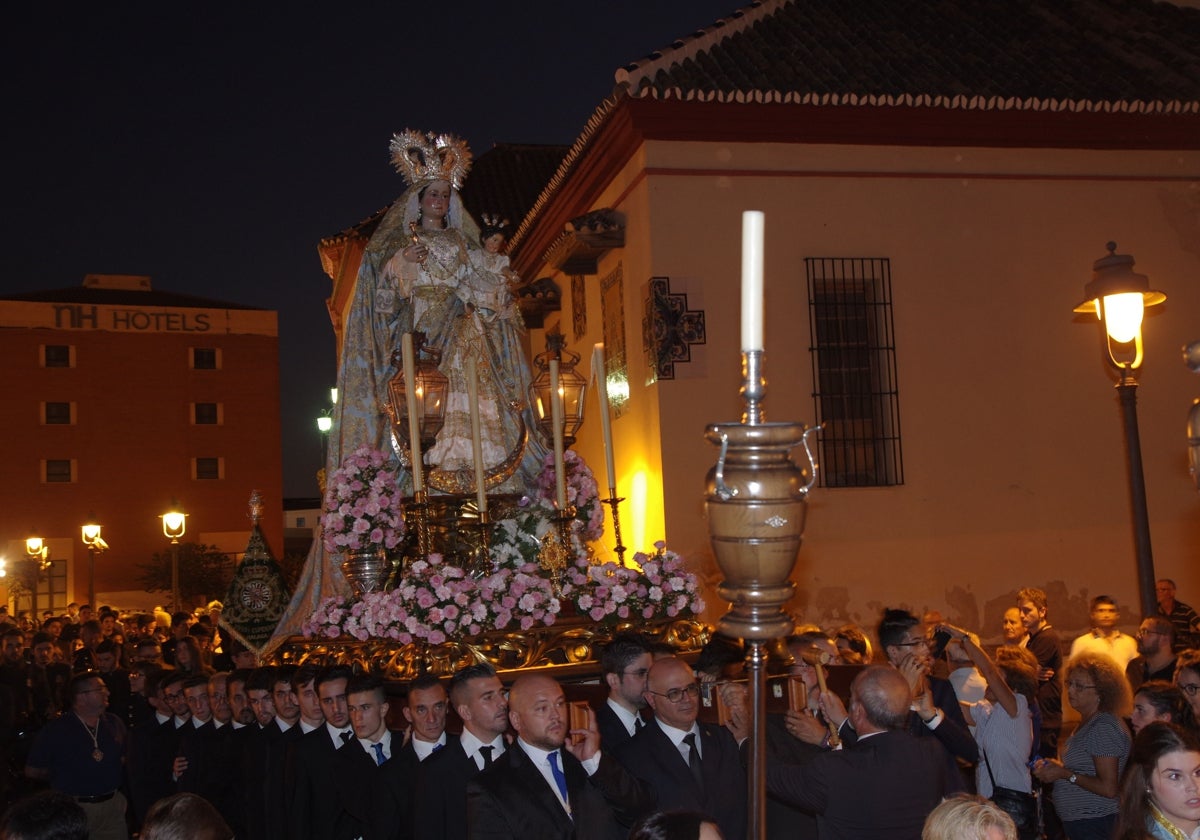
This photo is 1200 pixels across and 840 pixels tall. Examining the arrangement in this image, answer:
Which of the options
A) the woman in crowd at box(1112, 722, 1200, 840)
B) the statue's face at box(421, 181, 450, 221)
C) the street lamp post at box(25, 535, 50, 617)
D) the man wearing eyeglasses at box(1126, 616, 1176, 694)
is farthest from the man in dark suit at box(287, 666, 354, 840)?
the street lamp post at box(25, 535, 50, 617)

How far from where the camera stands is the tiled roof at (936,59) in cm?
1275

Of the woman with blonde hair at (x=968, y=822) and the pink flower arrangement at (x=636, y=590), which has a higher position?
the pink flower arrangement at (x=636, y=590)

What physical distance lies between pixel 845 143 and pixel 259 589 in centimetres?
731

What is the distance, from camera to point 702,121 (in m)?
12.8

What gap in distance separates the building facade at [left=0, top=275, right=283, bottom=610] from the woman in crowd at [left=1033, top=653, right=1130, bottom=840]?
38.0 m

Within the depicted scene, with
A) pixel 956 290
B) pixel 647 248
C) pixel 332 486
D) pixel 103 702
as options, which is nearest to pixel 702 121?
pixel 647 248

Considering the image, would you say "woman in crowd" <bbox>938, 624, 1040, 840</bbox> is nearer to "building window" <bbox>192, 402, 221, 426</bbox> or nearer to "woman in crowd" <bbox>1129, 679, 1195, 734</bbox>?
"woman in crowd" <bbox>1129, 679, 1195, 734</bbox>

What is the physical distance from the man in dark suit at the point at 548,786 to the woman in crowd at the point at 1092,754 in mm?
2360

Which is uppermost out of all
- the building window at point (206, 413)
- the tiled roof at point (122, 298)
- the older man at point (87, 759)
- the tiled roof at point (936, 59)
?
the tiled roof at point (122, 298)

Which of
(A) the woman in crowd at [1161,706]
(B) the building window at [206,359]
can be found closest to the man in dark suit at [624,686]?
(A) the woman in crowd at [1161,706]

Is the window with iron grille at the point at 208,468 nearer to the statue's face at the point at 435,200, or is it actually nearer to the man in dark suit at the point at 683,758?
the statue's face at the point at 435,200

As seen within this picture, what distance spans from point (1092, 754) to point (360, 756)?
3238 millimetres

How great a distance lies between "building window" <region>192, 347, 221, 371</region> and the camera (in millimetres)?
46375

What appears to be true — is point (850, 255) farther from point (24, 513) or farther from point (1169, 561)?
point (24, 513)
